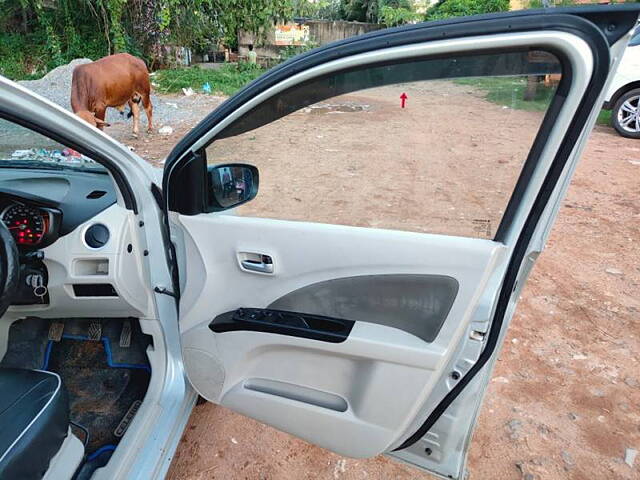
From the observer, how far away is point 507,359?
2.77 meters

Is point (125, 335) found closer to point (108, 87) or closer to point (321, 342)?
point (321, 342)

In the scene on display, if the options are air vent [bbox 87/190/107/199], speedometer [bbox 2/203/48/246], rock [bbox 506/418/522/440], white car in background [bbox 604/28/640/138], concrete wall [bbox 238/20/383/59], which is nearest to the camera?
speedometer [bbox 2/203/48/246]

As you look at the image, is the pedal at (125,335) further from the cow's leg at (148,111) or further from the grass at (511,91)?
the cow's leg at (148,111)

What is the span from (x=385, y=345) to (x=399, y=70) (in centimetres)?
82

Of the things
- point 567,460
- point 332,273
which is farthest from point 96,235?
point 567,460

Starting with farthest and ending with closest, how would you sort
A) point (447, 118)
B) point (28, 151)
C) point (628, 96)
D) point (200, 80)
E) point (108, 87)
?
point (200, 80), point (108, 87), point (628, 96), point (28, 151), point (447, 118)

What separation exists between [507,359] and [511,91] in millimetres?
2062

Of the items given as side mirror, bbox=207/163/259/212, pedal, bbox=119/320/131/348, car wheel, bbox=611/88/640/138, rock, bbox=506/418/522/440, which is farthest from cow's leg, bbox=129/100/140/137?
car wheel, bbox=611/88/640/138

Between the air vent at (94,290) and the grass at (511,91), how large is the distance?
1.61 meters

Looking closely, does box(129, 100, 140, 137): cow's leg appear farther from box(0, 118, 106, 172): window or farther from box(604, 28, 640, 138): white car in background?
box(604, 28, 640, 138): white car in background

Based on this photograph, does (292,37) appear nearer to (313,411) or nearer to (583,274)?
(583,274)

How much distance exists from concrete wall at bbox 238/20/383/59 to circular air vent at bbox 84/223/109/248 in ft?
56.3

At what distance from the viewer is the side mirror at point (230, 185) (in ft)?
5.19

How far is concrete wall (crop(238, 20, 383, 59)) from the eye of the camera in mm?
18344
